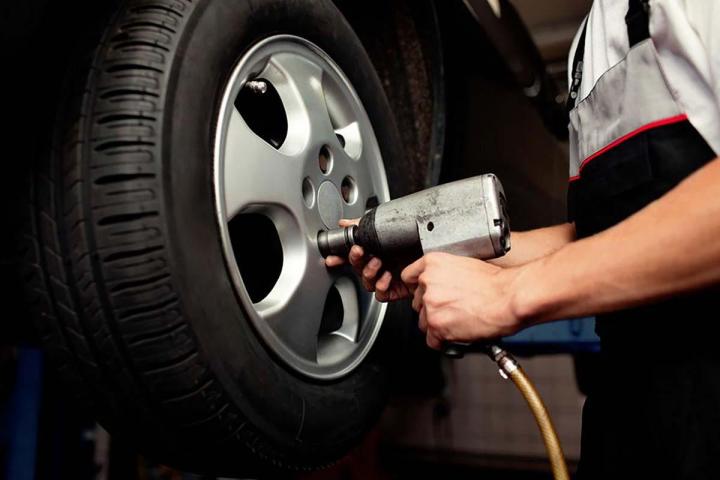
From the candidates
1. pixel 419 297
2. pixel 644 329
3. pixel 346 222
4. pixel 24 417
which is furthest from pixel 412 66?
pixel 24 417

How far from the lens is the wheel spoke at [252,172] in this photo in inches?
25.2

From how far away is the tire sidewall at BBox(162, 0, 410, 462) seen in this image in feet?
1.79

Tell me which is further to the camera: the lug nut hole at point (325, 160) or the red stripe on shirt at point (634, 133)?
the lug nut hole at point (325, 160)

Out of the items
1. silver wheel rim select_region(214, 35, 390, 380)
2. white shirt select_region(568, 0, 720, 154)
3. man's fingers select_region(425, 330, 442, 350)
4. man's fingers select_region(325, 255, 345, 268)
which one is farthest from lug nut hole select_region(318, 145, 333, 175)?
white shirt select_region(568, 0, 720, 154)

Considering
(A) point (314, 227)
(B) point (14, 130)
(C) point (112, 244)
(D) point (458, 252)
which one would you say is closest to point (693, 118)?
(D) point (458, 252)

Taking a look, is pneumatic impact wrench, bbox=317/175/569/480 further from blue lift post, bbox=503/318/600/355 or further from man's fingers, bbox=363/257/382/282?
blue lift post, bbox=503/318/600/355

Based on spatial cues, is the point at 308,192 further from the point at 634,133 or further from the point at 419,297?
the point at 634,133

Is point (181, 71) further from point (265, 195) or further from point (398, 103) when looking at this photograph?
point (398, 103)

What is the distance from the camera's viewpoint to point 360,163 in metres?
0.90

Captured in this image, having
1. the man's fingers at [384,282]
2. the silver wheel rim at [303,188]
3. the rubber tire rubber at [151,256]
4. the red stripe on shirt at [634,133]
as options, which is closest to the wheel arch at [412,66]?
the silver wheel rim at [303,188]

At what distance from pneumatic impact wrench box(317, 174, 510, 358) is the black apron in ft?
0.38

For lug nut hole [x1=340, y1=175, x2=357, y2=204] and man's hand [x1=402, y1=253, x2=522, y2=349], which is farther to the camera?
lug nut hole [x1=340, y1=175, x2=357, y2=204]

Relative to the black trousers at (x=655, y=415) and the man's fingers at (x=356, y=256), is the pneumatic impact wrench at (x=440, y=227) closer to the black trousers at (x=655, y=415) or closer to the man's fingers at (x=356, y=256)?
the man's fingers at (x=356, y=256)

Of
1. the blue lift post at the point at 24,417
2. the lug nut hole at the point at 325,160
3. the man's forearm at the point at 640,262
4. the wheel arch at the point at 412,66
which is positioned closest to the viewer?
the man's forearm at the point at 640,262
